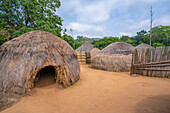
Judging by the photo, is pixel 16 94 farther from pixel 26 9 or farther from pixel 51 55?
pixel 26 9

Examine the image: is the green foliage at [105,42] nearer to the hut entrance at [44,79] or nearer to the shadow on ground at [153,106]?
the hut entrance at [44,79]

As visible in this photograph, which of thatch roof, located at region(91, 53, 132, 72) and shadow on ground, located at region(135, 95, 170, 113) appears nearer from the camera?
shadow on ground, located at region(135, 95, 170, 113)

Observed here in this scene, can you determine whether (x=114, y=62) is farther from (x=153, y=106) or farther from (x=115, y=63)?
(x=153, y=106)

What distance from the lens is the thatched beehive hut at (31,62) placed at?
2.78 meters

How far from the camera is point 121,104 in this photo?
215 cm

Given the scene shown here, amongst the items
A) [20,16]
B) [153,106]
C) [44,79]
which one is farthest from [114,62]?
[20,16]

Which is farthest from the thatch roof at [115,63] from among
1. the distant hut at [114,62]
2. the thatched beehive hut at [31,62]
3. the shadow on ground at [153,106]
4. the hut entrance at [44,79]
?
the hut entrance at [44,79]

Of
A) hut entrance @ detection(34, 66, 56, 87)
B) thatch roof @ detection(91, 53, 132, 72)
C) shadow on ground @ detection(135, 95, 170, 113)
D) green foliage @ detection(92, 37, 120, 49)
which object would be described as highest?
green foliage @ detection(92, 37, 120, 49)

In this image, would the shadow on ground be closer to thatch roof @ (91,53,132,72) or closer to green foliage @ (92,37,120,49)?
thatch roof @ (91,53,132,72)

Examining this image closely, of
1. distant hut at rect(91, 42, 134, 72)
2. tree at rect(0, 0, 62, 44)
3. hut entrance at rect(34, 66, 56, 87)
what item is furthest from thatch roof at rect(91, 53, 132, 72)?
tree at rect(0, 0, 62, 44)

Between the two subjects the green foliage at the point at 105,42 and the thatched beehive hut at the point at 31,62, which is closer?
the thatched beehive hut at the point at 31,62

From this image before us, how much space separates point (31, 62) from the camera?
2916 mm

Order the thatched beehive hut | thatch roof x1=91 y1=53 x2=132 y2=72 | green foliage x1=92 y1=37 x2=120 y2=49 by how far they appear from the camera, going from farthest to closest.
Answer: green foliage x1=92 y1=37 x2=120 y2=49 → thatch roof x1=91 y1=53 x2=132 y2=72 → the thatched beehive hut

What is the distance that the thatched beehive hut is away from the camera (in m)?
2.78
